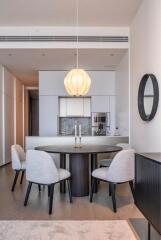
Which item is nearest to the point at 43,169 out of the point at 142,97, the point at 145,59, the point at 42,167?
the point at 42,167

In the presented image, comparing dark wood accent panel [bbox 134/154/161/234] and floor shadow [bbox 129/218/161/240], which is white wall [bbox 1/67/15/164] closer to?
floor shadow [bbox 129/218/161/240]

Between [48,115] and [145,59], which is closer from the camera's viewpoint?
[145,59]

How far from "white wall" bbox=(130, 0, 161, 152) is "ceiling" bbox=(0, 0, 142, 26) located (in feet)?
1.00

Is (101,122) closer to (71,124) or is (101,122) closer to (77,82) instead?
(71,124)

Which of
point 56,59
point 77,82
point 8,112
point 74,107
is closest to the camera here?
point 77,82

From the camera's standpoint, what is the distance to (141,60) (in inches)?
182

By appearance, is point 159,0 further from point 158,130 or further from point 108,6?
Result: point 158,130

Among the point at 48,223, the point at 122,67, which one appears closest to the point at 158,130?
the point at 48,223

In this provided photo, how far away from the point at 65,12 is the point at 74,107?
368 cm

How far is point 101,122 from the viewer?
26.1 ft

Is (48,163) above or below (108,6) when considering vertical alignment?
below

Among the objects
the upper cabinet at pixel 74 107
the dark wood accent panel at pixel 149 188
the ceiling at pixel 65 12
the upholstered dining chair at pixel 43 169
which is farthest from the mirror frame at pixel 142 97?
the upper cabinet at pixel 74 107

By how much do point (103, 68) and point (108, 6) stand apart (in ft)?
9.84

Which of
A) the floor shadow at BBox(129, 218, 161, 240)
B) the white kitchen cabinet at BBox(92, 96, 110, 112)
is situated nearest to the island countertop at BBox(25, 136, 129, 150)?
the white kitchen cabinet at BBox(92, 96, 110, 112)
